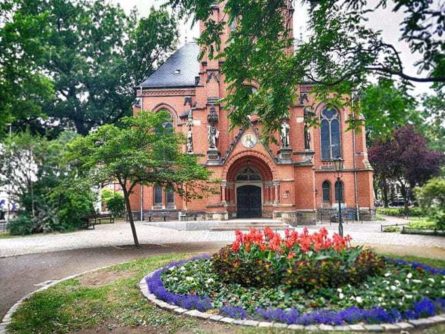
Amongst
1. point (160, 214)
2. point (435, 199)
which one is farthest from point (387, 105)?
point (160, 214)

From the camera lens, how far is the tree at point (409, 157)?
94.0 feet

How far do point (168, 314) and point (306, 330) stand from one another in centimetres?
228

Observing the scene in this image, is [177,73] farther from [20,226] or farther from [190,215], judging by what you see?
[20,226]

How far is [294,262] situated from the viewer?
21.3 feet

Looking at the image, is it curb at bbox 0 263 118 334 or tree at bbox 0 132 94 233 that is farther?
tree at bbox 0 132 94 233

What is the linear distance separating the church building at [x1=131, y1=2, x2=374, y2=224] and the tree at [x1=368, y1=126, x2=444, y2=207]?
3.66m

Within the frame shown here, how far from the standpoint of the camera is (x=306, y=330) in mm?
4656

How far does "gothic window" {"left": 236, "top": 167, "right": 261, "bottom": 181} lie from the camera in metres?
27.1

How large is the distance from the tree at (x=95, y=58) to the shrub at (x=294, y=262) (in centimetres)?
2823

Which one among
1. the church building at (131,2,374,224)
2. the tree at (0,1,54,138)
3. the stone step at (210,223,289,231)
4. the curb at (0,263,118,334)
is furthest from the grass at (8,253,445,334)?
the church building at (131,2,374,224)

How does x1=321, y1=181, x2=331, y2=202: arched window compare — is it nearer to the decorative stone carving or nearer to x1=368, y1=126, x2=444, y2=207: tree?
x1=368, y1=126, x2=444, y2=207: tree

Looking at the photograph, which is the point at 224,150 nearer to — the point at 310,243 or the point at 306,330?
the point at 310,243

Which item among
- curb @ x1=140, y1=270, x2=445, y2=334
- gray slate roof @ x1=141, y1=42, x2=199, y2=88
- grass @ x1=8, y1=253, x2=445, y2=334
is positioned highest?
gray slate roof @ x1=141, y1=42, x2=199, y2=88

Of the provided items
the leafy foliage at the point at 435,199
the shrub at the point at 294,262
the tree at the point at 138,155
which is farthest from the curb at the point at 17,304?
the leafy foliage at the point at 435,199
